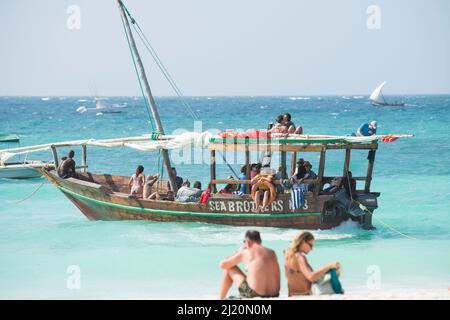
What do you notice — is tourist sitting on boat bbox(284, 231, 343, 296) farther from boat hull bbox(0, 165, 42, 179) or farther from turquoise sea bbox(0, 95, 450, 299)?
boat hull bbox(0, 165, 42, 179)

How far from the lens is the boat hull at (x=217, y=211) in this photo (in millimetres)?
17531

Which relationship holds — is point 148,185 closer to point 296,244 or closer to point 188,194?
point 188,194

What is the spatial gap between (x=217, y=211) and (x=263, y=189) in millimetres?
1281

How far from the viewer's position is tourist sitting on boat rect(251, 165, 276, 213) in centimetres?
1727

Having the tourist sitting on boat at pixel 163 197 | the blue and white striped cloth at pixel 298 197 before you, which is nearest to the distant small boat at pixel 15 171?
the tourist sitting on boat at pixel 163 197

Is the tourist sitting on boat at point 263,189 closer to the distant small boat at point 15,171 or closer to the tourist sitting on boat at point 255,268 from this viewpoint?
the tourist sitting on boat at point 255,268

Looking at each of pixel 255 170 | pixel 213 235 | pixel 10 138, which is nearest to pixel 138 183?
pixel 213 235

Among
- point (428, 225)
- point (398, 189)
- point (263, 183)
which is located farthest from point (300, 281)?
point (398, 189)

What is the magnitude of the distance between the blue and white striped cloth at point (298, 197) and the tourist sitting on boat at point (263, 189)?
44 cm

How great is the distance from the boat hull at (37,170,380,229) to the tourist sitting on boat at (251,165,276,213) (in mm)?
184

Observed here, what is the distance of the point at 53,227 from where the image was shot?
20.8 metres

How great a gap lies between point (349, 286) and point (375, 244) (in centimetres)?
375

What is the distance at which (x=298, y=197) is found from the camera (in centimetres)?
1731

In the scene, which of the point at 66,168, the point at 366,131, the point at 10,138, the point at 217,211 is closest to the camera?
the point at 217,211
